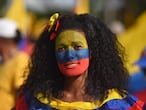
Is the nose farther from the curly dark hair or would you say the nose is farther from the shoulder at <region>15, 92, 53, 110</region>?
the shoulder at <region>15, 92, 53, 110</region>

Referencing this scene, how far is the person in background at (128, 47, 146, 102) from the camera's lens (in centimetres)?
679

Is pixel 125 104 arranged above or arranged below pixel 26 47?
above

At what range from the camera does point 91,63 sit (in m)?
4.82

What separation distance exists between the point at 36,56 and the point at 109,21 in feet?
30.6

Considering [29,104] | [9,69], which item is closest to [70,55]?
[29,104]

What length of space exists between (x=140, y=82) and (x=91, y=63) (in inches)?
124

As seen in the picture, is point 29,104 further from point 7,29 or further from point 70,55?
point 7,29

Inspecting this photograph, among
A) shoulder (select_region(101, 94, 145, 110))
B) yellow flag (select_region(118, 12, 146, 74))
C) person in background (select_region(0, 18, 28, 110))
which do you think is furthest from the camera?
yellow flag (select_region(118, 12, 146, 74))

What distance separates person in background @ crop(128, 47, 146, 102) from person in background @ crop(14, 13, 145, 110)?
165cm

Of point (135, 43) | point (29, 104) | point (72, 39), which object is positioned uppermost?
point (72, 39)

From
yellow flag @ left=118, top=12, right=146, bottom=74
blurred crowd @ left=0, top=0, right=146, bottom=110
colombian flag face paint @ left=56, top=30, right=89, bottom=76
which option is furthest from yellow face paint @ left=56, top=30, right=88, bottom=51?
yellow flag @ left=118, top=12, right=146, bottom=74

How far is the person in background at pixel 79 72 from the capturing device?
184 inches

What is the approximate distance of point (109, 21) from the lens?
1428 cm

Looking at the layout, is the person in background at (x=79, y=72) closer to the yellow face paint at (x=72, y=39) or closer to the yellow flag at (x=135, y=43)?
the yellow face paint at (x=72, y=39)
